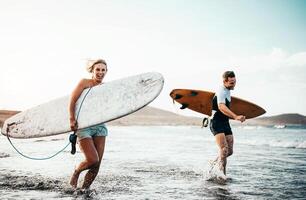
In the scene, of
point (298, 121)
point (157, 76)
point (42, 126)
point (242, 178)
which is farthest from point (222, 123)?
point (298, 121)

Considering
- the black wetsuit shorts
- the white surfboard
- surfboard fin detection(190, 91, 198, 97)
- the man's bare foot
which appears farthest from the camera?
surfboard fin detection(190, 91, 198, 97)

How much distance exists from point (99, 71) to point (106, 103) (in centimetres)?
54

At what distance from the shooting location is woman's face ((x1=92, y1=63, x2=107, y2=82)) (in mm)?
4285

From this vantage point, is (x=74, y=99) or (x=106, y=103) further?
(x=106, y=103)

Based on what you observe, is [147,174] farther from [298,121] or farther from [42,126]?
[298,121]

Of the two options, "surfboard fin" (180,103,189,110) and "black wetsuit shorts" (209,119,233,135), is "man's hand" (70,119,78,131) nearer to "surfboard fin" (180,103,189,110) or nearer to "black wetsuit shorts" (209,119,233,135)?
"black wetsuit shorts" (209,119,233,135)

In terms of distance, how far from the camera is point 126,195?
4.28 metres

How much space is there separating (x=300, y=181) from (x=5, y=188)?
445 centimetres

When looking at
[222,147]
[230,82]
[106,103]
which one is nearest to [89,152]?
[106,103]

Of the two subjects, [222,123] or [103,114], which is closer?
[103,114]

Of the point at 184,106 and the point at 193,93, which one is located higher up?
the point at 193,93

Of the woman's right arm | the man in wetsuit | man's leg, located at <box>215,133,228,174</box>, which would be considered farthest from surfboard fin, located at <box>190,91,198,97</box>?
the woman's right arm

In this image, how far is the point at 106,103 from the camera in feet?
15.4

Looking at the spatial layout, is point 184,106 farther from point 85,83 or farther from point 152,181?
point 85,83
